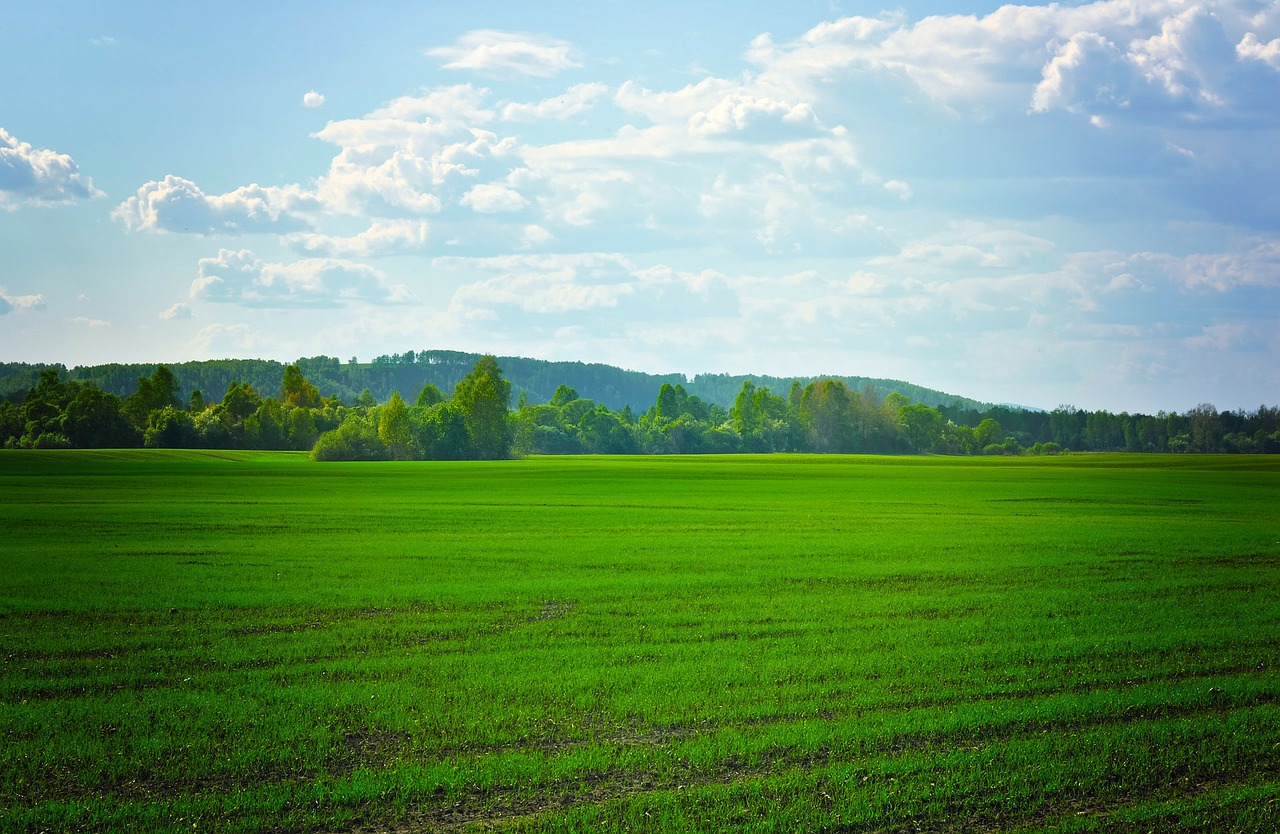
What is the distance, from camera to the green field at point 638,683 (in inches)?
463

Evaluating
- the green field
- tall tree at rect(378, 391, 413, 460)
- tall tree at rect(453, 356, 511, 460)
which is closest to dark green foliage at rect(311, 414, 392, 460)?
tall tree at rect(378, 391, 413, 460)

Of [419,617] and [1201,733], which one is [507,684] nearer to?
[419,617]

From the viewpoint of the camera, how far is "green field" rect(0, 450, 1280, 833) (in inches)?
463

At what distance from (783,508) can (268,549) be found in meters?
32.3

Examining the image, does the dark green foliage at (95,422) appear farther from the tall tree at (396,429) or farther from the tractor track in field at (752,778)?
the tractor track in field at (752,778)

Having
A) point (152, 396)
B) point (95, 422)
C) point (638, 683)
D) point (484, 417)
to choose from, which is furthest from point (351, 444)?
point (638, 683)

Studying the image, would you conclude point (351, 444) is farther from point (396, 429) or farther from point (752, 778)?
point (752, 778)

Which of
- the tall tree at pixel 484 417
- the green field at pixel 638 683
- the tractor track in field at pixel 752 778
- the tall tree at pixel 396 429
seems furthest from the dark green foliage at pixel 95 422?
the tractor track in field at pixel 752 778

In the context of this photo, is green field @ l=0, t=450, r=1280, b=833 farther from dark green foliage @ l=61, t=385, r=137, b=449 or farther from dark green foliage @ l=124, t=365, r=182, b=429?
dark green foliage @ l=124, t=365, r=182, b=429

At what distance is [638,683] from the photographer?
17.0 meters

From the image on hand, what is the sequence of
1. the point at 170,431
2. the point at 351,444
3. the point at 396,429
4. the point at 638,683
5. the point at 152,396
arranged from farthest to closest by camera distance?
the point at 152,396
the point at 170,431
the point at 396,429
the point at 351,444
the point at 638,683

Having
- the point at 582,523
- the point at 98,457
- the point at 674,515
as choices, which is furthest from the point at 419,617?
the point at 98,457

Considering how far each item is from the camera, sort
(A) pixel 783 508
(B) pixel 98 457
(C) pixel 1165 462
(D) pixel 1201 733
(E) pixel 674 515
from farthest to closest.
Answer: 1. (C) pixel 1165 462
2. (B) pixel 98 457
3. (A) pixel 783 508
4. (E) pixel 674 515
5. (D) pixel 1201 733

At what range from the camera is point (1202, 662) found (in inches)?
728
